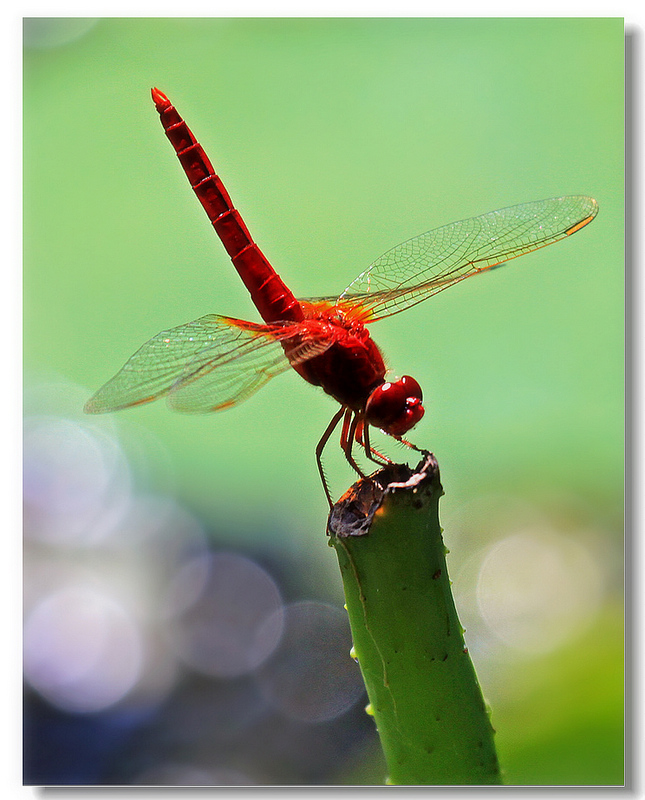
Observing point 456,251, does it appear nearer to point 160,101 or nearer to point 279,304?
point 279,304

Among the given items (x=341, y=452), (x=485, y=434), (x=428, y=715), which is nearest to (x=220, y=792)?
(x=341, y=452)

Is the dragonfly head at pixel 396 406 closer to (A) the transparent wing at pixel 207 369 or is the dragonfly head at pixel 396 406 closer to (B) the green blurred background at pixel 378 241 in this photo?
(A) the transparent wing at pixel 207 369

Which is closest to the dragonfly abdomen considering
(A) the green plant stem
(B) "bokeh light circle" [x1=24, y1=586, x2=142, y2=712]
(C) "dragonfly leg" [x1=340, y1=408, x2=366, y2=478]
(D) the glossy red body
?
(D) the glossy red body

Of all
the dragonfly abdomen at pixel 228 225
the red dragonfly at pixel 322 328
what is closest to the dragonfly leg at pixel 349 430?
the red dragonfly at pixel 322 328

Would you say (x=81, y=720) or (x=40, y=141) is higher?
(x=40, y=141)

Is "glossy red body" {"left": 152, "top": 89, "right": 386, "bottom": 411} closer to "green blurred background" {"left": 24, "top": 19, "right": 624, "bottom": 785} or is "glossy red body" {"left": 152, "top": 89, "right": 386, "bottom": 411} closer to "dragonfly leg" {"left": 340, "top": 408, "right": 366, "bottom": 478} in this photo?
"dragonfly leg" {"left": 340, "top": 408, "right": 366, "bottom": 478}

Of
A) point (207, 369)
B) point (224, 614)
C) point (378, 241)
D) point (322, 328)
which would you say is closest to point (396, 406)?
point (322, 328)
